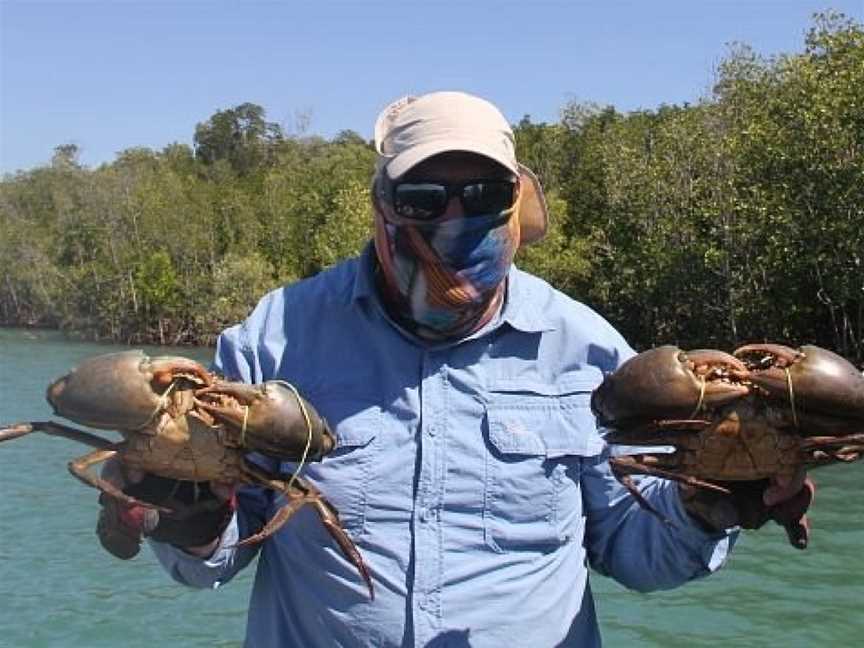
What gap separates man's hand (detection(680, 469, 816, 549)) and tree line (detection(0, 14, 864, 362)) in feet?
81.4

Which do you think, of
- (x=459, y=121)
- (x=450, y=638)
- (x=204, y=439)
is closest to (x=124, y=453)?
(x=204, y=439)

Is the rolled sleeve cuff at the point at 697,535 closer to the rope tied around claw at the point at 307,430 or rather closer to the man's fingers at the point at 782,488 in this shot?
the man's fingers at the point at 782,488

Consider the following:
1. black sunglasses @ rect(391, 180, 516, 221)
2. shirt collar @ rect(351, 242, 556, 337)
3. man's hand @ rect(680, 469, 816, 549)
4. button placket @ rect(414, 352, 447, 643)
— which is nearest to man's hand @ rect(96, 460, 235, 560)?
button placket @ rect(414, 352, 447, 643)

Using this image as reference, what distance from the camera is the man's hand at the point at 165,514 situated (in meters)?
2.81

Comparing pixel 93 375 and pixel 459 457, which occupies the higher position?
pixel 93 375

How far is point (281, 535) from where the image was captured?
2947mm

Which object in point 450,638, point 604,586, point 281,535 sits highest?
point 281,535

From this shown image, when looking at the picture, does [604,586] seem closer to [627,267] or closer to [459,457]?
[459,457]

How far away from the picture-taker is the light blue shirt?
2838 millimetres

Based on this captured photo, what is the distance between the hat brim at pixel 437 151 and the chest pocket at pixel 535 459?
61cm

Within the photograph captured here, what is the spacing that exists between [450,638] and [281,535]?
518 millimetres

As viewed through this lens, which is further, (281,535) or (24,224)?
(24,224)

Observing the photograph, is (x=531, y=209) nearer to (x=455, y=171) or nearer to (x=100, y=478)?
(x=455, y=171)

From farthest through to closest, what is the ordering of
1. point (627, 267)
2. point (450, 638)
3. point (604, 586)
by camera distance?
point (627, 267), point (604, 586), point (450, 638)
